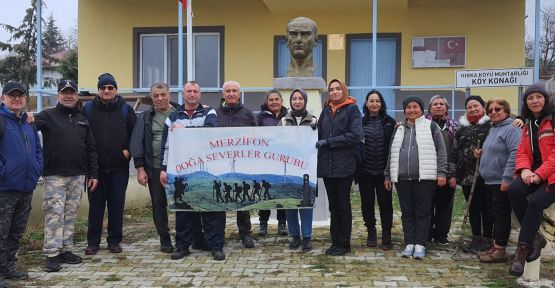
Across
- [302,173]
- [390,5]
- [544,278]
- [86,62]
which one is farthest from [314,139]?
[86,62]

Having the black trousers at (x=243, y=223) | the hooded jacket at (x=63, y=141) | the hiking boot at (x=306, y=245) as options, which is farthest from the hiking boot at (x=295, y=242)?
the hooded jacket at (x=63, y=141)

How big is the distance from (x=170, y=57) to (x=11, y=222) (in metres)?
9.21

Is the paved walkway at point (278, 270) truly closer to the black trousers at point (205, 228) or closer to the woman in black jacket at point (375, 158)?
the black trousers at point (205, 228)

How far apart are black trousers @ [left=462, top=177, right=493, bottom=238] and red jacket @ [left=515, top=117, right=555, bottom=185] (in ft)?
2.91

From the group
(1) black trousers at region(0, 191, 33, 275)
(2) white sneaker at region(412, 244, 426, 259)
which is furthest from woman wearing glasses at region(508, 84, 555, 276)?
(1) black trousers at region(0, 191, 33, 275)

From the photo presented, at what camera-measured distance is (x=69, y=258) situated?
5.66m

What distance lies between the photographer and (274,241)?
21.7 ft

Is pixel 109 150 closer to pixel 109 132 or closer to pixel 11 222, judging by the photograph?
pixel 109 132

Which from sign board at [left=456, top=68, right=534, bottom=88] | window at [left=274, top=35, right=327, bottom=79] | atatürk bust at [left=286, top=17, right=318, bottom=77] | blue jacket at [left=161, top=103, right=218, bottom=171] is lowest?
blue jacket at [left=161, top=103, right=218, bottom=171]

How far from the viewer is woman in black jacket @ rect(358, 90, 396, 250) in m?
5.99

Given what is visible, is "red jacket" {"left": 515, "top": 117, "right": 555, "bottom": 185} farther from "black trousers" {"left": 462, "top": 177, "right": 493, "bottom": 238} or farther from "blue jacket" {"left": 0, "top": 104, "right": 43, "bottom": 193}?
"blue jacket" {"left": 0, "top": 104, "right": 43, "bottom": 193}

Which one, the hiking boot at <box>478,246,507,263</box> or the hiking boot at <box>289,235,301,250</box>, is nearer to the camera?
the hiking boot at <box>478,246,507,263</box>

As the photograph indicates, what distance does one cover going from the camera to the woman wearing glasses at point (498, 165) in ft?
17.9

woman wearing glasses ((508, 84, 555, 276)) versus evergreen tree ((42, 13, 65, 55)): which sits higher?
evergreen tree ((42, 13, 65, 55))
